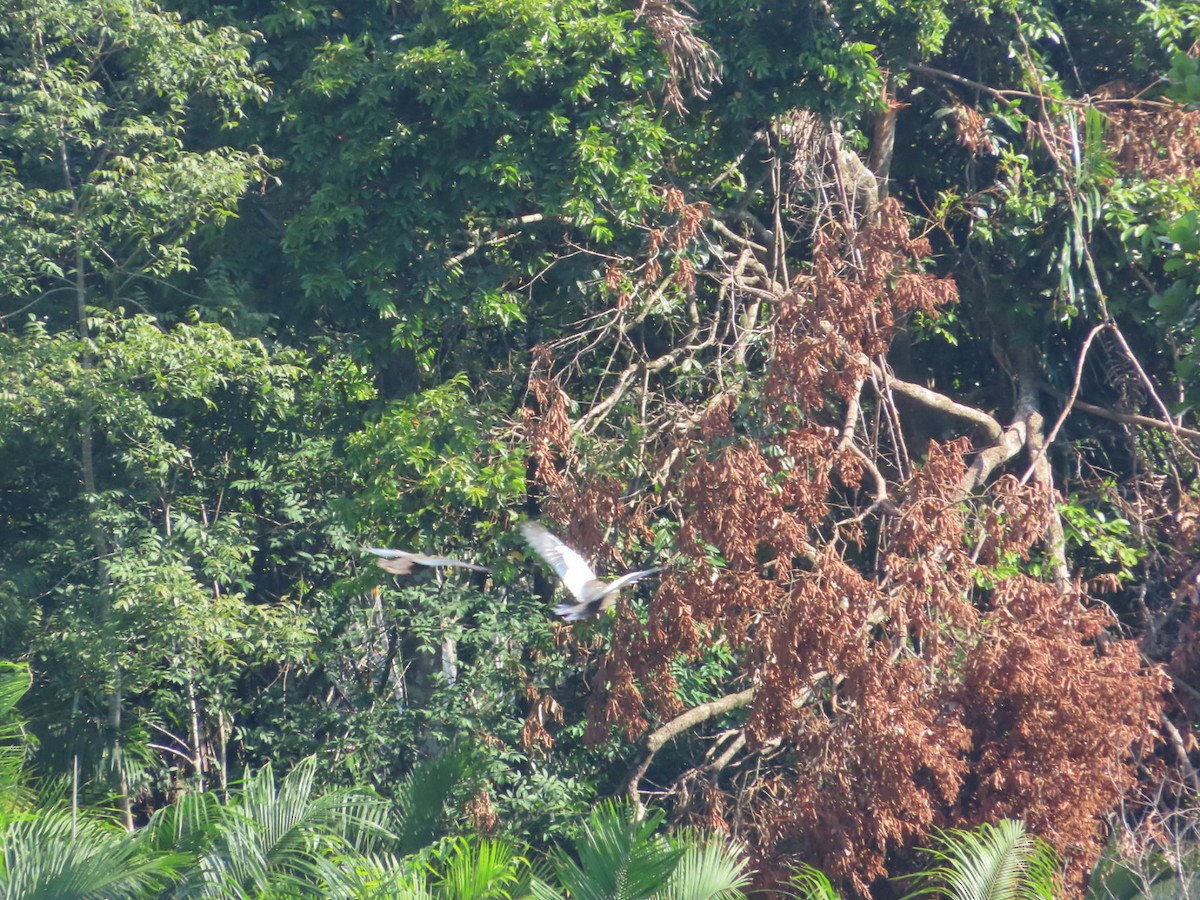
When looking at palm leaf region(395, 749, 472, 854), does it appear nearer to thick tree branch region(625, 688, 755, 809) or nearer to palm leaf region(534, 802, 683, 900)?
palm leaf region(534, 802, 683, 900)

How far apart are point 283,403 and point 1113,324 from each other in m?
5.47

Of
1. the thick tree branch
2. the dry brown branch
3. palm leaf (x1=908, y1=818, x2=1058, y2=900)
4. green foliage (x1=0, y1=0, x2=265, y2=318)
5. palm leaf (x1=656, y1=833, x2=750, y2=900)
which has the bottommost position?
the thick tree branch

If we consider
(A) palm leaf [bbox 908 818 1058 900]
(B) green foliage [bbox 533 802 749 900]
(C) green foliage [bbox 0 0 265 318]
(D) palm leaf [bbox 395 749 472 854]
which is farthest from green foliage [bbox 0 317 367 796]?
(A) palm leaf [bbox 908 818 1058 900]

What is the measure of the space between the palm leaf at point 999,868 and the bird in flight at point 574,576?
79.6 inches

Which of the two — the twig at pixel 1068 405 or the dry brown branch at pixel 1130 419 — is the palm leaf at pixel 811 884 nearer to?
the twig at pixel 1068 405

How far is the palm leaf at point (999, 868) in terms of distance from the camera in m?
6.04

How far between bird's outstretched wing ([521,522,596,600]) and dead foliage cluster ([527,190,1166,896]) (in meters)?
0.29

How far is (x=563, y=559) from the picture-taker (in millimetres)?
6582

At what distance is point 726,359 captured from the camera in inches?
331

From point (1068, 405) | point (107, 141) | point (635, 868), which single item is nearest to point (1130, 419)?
point (1068, 405)

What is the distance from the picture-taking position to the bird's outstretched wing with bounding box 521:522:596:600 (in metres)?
6.48

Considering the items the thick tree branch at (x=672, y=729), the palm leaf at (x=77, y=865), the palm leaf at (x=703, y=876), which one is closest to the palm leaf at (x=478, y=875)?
the palm leaf at (x=703, y=876)

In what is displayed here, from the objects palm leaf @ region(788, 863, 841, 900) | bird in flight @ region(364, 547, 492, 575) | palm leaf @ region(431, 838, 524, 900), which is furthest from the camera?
bird in flight @ region(364, 547, 492, 575)

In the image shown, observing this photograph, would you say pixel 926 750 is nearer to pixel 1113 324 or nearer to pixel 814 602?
pixel 814 602
